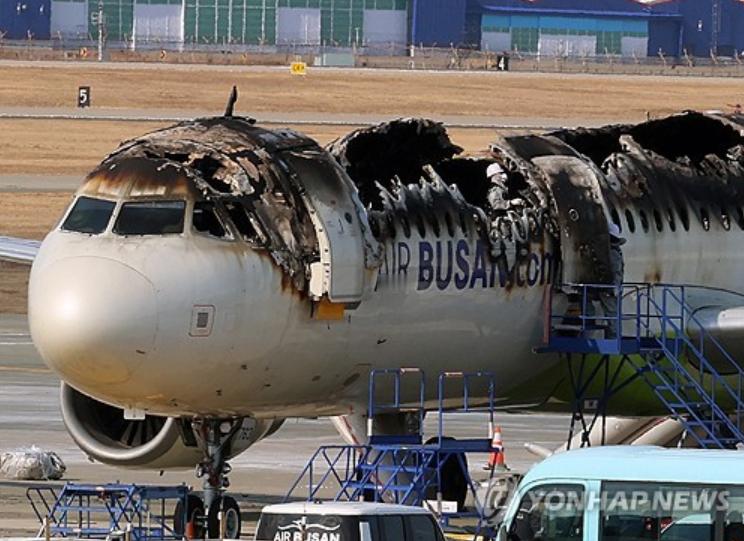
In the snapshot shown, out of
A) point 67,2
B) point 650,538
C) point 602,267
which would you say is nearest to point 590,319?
point 602,267

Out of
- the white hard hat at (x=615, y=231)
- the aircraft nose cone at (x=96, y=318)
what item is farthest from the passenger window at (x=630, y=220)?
the aircraft nose cone at (x=96, y=318)

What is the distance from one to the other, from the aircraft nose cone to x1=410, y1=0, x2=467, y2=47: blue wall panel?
16250 centimetres

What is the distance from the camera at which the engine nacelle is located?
94.7 feet

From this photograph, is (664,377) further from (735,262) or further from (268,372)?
(268,372)

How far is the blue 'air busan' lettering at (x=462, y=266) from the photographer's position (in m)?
27.6

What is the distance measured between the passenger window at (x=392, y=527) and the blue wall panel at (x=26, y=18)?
161 meters

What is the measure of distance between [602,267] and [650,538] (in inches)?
361

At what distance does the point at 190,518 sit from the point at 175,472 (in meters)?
8.86

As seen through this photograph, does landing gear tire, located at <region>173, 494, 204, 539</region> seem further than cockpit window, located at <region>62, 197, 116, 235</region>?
Yes

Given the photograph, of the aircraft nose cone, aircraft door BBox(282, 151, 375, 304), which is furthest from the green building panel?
the aircraft nose cone

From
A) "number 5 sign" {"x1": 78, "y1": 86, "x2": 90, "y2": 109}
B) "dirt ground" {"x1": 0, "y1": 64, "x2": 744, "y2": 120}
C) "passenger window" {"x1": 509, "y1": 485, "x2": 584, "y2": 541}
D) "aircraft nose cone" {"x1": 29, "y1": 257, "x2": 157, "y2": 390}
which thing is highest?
"aircraft nose cone" {"x1": 29, "y1": 257, "x2": 157, "y2": 390}

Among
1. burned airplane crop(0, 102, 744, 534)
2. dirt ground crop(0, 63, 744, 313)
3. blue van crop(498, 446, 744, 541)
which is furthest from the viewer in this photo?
dirt ground crop(0, 63, 744, 313)

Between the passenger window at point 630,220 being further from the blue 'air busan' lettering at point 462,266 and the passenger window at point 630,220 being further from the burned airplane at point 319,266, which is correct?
the blue 'air busan' lettering at point 462,266

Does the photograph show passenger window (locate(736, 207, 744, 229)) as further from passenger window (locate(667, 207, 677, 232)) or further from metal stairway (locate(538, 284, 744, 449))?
metal stairway (locate(538, 284, 744, 449))
